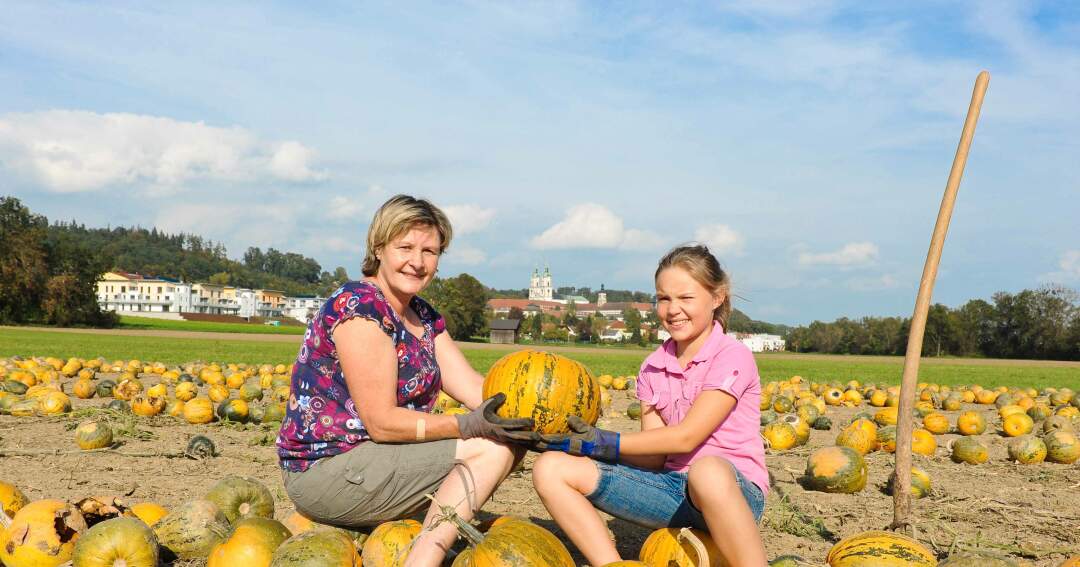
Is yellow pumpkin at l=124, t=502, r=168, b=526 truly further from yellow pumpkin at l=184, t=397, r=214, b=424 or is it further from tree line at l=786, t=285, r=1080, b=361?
tree line at l=786, t=285, r=1080, b=361

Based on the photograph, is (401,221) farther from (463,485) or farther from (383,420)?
(463,485)

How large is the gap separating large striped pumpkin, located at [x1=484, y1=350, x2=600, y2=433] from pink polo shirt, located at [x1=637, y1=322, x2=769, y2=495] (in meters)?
0.49

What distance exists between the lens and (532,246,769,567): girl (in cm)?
387

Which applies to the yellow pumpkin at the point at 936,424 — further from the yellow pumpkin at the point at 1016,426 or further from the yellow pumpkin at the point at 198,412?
the yellow pumpkin at the point at 198,412

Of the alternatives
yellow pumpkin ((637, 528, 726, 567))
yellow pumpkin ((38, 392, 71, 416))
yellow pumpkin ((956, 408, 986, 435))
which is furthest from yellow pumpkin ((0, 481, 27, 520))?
yellow pumpkin ((956, 408, 986, 435))

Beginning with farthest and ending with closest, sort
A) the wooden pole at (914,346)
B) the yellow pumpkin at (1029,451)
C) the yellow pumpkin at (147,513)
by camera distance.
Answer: the yellow pumpkin at (1029,451) < the wooden pole at (914,346) < the yellow pumpkin at (147,513)

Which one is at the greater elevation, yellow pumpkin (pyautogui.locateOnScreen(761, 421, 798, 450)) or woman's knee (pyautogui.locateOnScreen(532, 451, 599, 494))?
woman's knee (pyautogui.locateOnScreen(532, 451, 599, 494))

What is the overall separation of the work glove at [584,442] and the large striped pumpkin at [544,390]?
165mm

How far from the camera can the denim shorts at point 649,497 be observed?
13.8 feet

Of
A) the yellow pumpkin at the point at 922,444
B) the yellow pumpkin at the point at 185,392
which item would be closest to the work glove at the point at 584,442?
the yellow pumpkin at the point at 922,444

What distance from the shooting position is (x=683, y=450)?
14.0 feet

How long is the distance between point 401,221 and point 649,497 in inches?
81.4

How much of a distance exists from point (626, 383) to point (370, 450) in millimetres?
14066

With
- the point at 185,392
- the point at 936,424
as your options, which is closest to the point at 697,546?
the point at 936,424
